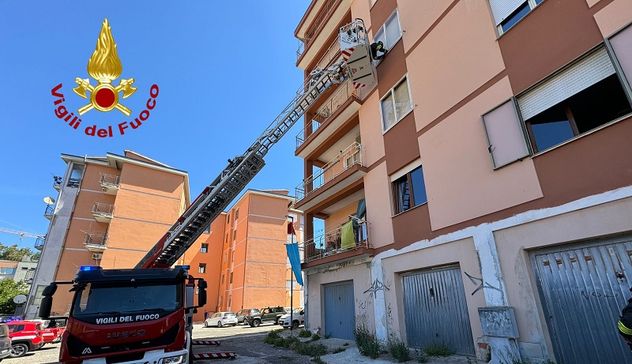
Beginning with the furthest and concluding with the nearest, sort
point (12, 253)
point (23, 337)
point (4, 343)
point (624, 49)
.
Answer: point (12, 253) → point (23, 337) → point (4, 343) → point (624, 49)

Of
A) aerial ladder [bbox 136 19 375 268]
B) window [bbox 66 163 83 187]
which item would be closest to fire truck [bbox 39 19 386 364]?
aerial ladder [bbox 136 19 375 268]

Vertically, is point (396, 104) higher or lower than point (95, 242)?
higher

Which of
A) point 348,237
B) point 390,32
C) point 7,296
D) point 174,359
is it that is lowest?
point 174,359

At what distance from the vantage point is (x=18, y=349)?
1419 centimetres

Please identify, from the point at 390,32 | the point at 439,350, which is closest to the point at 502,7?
the point at 390,32

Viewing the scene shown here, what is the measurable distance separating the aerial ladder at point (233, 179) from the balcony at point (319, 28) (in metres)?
4.39

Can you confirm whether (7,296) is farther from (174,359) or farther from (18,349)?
(174,359)

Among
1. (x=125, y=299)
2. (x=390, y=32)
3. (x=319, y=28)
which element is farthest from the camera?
(x=319, y=28)

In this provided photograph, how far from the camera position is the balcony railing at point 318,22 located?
1853 centimetres

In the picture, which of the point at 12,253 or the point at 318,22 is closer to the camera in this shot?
the point at 318,22

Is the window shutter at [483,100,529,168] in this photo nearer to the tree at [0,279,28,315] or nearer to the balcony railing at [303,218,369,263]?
the balcony railing at [303,218,369,263]

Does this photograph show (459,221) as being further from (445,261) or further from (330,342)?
(330,342)

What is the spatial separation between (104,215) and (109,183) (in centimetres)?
341

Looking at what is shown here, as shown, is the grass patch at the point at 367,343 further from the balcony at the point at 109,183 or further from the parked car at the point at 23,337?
the balcony at the point at 109,183
